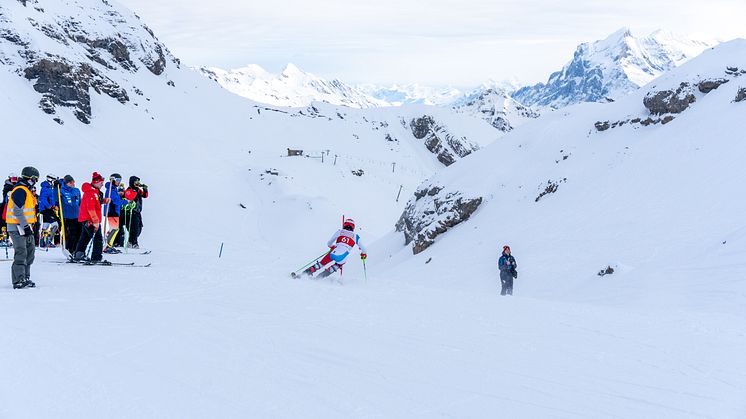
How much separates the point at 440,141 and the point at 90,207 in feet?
249

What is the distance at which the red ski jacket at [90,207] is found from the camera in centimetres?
1140

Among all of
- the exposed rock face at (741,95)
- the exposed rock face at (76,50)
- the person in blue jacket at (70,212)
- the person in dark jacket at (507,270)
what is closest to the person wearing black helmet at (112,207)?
the person in blue jacket at (70,212)

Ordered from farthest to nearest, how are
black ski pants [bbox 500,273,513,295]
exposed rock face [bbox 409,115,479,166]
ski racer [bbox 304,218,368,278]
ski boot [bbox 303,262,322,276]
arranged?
1. exposed rock face [bbox 409,115,479,166]
2. black ski pants [bbox 500,273,513,295]
3. ski boot [bbox 303,262,322,276]
4. ski racer [bbox 304,218,368,278]

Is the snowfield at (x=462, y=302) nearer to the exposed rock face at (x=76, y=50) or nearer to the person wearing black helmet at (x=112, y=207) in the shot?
the person wearing black helmet at (x=112, y=207)

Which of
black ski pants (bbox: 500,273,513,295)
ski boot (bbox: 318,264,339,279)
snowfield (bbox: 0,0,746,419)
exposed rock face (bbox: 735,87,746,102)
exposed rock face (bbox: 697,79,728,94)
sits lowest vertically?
black ski pants (bbox: 500,273,513,295)

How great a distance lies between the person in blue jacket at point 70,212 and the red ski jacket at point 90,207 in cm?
106

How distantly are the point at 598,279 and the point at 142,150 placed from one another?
41.8 meters

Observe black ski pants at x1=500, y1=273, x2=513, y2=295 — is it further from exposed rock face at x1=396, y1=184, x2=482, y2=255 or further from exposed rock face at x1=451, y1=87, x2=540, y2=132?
exposed rock face at x1=451, y1=87, x2=540, y2=132

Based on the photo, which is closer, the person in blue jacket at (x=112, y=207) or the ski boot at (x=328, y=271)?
the ski boot at (x=328, y=271)

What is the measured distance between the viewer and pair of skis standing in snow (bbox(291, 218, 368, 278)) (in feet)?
42.8

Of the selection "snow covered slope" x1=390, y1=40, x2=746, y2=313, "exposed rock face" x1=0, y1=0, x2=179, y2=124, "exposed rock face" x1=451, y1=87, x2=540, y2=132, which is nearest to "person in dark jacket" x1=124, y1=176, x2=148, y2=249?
"snow covered slope" x1=390, y1=40, x2=746, y2=313

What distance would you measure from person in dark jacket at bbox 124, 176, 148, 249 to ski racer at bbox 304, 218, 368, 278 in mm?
6305

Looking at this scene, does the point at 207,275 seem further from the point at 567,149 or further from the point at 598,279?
the point at 567,149

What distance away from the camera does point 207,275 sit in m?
10.9
